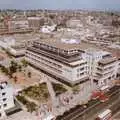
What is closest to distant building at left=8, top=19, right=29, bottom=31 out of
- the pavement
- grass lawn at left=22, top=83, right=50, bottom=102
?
grass lawn at left=22, top=83, right=50, bottom=102

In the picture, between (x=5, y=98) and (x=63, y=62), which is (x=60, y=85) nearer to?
(x=63, y=62)

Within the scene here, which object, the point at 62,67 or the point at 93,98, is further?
the point at 62,67

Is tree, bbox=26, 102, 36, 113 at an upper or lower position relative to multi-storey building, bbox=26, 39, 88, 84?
lower

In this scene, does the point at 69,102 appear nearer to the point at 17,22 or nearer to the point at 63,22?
the point at 17,22

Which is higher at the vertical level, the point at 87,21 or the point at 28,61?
the point at 87,21

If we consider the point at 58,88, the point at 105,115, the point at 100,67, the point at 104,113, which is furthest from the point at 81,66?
the point at 105,115

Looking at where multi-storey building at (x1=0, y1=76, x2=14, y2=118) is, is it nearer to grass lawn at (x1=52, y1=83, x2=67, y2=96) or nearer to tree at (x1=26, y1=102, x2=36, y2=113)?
tree at (x1=26, y1=102, x2=36, y2=113)

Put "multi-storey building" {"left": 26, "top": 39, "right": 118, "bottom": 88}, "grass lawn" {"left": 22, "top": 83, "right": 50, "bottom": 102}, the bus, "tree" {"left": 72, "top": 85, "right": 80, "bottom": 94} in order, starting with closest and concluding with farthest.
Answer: the bus, "grass lawn" {"left": 22, "top": 83, "right": 50, "bottom": 102}, "tree" {"left": 72, "top": 85, "right": 80, "bottom": 94}, "multi-storey building" {"left": 26, "top": 39, "right": 118, "bottom": 88}

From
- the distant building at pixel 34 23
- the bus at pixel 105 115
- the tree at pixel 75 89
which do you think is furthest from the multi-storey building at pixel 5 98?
the distant building at pixel 34 23

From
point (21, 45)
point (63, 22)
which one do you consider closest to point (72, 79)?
point (21, 45)
